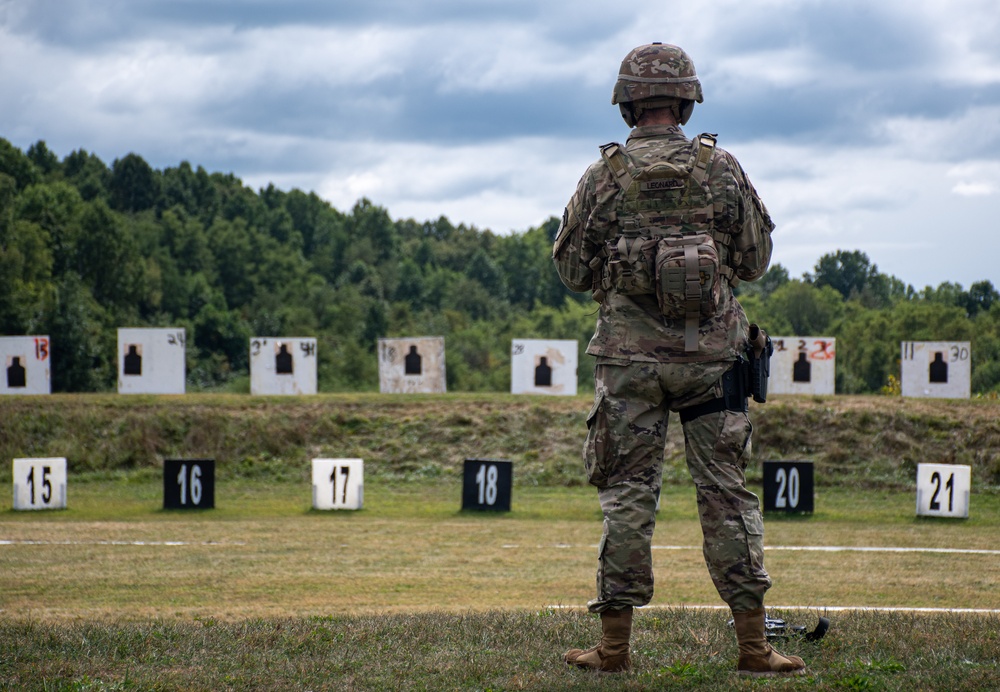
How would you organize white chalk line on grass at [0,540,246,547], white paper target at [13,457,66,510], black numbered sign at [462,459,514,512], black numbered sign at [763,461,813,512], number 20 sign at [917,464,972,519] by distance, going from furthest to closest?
→ black numbered sign at [462,459,514,512]
white paper target at [13,457,66,510]
black numbered sign at [763,461,813,512]
number 20 sign at [917,464,972,519]
white chalk line on grass at [0,540,246,547]

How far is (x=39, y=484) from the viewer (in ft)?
49.9

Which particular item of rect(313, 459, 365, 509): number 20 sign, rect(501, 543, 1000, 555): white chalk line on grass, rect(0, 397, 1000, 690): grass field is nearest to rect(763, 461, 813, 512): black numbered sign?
rect(0, 397, 1000, 690): grass field

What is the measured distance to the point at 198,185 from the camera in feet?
348

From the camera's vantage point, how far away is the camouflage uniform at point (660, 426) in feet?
15.0

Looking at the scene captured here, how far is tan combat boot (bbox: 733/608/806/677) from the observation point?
4.51 m

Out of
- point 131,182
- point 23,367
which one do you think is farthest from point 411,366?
point 131,182

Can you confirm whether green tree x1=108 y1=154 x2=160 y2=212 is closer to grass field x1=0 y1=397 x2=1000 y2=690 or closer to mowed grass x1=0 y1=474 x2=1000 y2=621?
grass field x1=0 y1=397 x2=1000 y2=690

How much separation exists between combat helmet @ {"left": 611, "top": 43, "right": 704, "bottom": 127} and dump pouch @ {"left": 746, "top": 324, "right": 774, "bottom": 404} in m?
0.97

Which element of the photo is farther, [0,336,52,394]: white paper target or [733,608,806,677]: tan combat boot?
[0,336,52,394]: white paper target

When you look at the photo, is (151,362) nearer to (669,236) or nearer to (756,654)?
(669,236)

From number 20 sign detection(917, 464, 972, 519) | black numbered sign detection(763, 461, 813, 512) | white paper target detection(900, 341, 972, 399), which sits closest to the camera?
number 20 sign detection(917, 464, 972, 519)

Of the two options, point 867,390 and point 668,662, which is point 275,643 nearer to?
point 668,662

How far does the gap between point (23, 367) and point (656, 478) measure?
2186 cm

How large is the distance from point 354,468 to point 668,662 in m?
10.9
